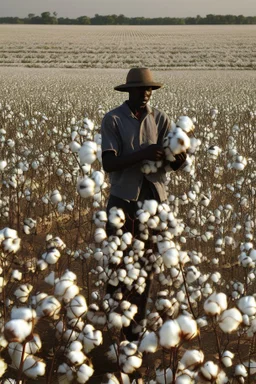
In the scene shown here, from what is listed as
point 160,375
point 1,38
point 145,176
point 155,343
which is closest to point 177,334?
point 155,343

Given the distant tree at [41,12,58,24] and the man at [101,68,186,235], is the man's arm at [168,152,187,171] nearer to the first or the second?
the man at [101,68,186,235]

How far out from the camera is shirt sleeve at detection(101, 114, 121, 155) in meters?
2.76

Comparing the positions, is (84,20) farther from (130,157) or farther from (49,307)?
(49,307)

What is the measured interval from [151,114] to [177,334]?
1762 mm

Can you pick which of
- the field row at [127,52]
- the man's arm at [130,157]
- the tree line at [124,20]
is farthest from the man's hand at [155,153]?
the tree line at [124,20]

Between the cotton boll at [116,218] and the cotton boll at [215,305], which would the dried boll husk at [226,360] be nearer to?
the cotton boll at [215,305]

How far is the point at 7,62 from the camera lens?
3778 cm

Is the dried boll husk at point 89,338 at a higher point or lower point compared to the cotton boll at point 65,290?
lower

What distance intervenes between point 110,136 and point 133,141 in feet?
0.44

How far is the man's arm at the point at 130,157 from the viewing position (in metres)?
2.44

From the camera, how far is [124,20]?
101438 mm

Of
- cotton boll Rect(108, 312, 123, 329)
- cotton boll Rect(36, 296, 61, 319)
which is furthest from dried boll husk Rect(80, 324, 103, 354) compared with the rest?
cotton boll Rect(36, 296, 61, 319)

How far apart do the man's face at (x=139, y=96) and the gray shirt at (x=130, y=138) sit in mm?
52

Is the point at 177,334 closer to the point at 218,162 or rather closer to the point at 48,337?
the point at 48,337
